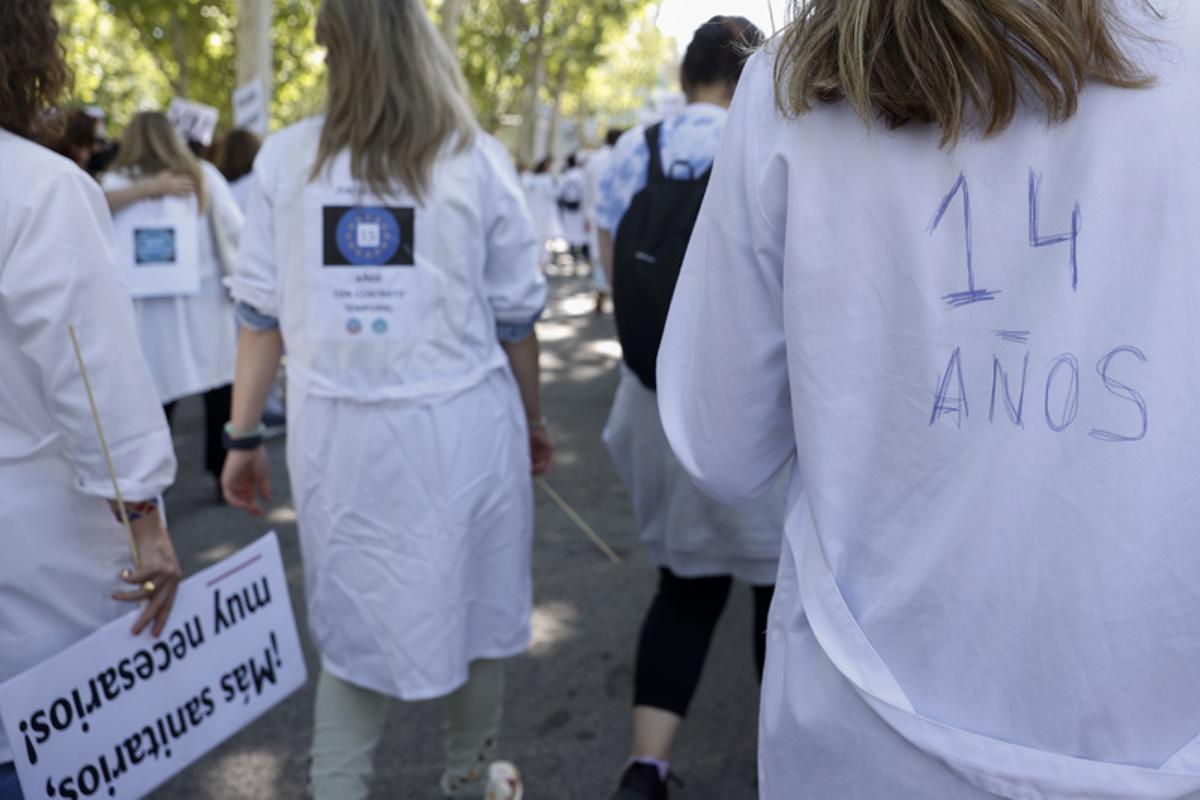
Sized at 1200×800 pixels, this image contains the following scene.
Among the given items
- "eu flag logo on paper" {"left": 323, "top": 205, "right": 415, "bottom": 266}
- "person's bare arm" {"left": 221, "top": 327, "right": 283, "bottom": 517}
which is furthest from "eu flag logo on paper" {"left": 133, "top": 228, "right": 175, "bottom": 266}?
"eu flag logo on paper" {"left": 323, "top": 205, "right": 415, "bottom": 266}

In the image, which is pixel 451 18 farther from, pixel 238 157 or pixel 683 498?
pixel 683 498

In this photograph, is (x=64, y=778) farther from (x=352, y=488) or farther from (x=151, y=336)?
(x=151, y=336)

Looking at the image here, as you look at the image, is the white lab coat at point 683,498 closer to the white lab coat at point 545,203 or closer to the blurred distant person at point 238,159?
the blurred distant person at point 238,159

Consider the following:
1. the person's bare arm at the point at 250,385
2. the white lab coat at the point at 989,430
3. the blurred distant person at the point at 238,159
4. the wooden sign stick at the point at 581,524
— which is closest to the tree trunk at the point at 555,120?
the blurred distant person at the point at 238,159

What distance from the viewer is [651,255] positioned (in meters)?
2.67

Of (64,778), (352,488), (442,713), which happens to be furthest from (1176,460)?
(442,713)

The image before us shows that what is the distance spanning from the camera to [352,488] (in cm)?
249

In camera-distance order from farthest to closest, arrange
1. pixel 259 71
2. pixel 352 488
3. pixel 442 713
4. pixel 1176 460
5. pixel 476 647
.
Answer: pixel 259 71 < pixel 442 713 < pixel 476 647 < pixel 352 488 < pixel 1176 460

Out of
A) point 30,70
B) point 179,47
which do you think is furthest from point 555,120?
point 30,70

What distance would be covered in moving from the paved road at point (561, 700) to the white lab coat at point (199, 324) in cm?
63

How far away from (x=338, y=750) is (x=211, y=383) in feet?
11.5

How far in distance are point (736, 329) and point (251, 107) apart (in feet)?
28.8

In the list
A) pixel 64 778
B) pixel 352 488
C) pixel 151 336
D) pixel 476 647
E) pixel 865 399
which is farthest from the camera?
pixel 151 336

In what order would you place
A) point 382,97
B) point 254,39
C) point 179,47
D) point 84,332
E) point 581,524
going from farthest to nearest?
point 179,47 < point 254,39 < point 581,524 < point 382,97 < point 84,332
